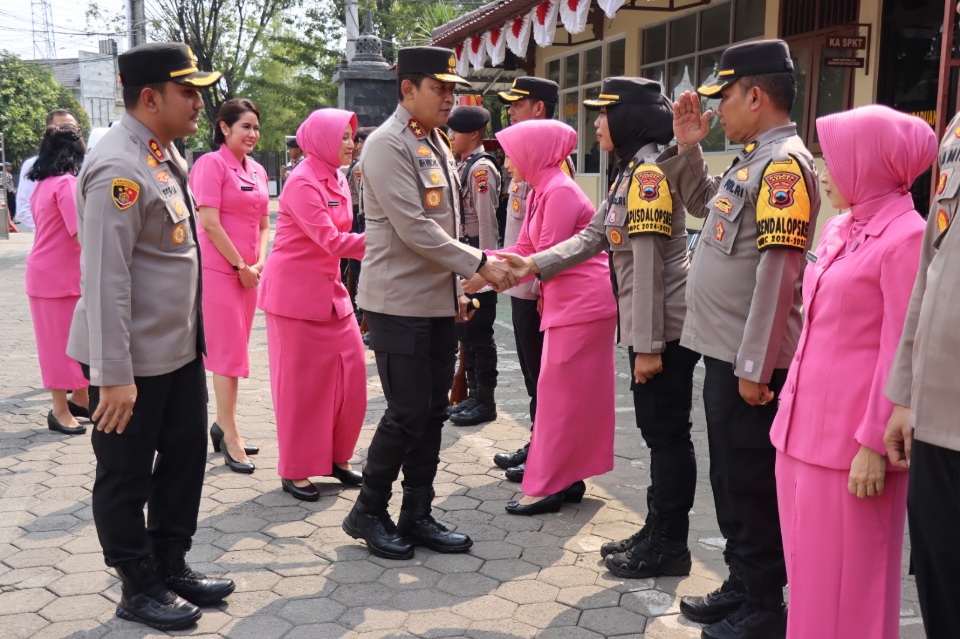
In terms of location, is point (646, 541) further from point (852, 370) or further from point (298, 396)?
point (298, 396)

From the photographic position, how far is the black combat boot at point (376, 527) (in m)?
3.84

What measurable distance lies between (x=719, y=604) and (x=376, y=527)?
4.81 ft

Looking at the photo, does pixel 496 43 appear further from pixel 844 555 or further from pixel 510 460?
Result: pixel 844 555

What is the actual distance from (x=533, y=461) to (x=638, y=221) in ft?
4.64

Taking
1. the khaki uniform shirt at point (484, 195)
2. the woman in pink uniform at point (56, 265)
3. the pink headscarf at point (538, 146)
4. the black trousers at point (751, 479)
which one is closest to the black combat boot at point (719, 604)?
the black trousers at point (751, 479)

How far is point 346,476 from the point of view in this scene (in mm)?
4754

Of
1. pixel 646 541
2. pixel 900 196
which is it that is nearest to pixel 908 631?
pixel 646 541

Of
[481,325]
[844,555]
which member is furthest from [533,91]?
[844,555]

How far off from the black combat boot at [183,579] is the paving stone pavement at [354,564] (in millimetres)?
56

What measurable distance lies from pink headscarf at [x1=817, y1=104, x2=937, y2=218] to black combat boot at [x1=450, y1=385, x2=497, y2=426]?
381 cm

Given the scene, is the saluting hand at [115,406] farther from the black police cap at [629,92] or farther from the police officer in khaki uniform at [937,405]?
the police officer in khaki uniform at [937,405]

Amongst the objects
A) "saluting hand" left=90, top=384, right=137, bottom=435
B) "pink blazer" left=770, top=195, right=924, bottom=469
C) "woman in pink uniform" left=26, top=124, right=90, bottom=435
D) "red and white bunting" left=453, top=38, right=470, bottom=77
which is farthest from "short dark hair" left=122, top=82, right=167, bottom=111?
"red and white bunting" left=453, top=38, right=470, bottom=77

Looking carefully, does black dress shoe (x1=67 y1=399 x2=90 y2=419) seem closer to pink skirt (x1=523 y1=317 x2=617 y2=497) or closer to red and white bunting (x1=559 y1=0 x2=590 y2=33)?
pink skirt (x1=523 y1=317 x2=617 y2=497)

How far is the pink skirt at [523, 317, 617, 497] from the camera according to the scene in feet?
13.9
